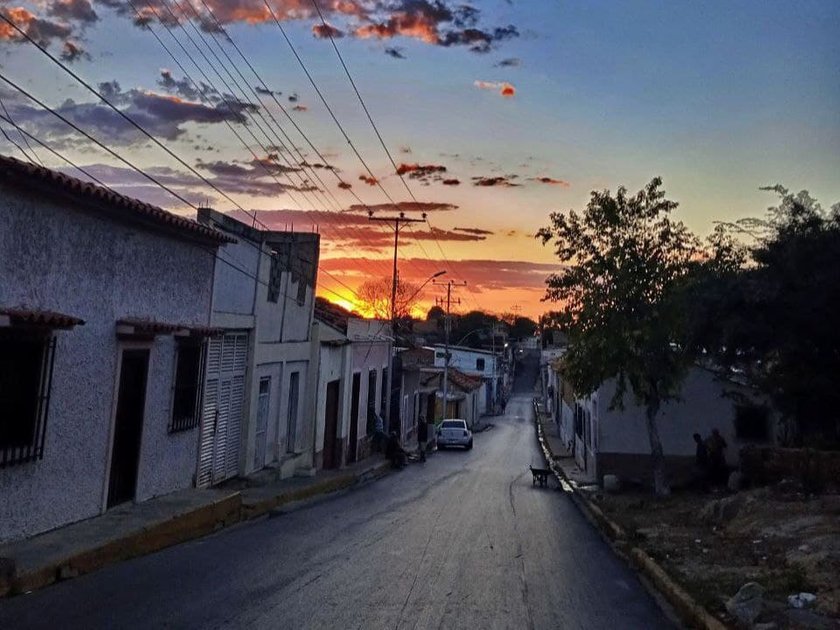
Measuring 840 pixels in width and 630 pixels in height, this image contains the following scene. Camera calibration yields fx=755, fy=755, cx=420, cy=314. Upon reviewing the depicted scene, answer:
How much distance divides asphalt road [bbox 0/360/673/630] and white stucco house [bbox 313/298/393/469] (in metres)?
7.67

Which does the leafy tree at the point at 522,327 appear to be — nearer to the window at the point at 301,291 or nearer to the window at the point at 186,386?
the window at the point at 301,291

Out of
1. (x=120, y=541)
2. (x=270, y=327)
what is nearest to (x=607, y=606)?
(x=120, y=541)

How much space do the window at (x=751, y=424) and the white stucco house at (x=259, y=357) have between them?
1294cm

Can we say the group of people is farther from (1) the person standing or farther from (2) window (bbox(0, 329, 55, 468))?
(2) window (bbox(0, 329, 55, 468))

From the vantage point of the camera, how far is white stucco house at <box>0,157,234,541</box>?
27.3 feet

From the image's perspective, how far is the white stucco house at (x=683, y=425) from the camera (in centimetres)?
2297

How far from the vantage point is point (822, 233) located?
1630cm

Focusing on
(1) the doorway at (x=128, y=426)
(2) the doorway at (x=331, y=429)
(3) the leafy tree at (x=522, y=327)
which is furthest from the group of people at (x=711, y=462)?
(3) the leafy tree at (x=522, y=327)

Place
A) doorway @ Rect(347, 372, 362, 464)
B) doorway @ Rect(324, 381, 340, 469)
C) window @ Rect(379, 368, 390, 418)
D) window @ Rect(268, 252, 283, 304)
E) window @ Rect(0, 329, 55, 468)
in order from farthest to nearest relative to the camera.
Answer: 1. window @ Rect(379, 368, 390, 418)
2. doorway @ Rect(347, 372, 362, 464)
3. doorway @ Rect(324, 381, 340, 469)
4. window @ Rect(268, 252, 283, 304)
5. window @ Rect(0, 329, 55, 468)

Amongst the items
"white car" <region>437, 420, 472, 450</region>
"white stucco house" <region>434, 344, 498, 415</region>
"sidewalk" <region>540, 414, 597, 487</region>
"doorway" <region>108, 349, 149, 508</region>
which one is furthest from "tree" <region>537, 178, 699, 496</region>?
"white stucco house" <region>434, 344, 498, 415</region>

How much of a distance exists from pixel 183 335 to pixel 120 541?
13.2 ft

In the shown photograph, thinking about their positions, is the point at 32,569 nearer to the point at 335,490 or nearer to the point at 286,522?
the point at 286,522

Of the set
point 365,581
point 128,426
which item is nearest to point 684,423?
point 365,581

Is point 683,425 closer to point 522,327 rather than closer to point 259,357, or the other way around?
point 259,357
